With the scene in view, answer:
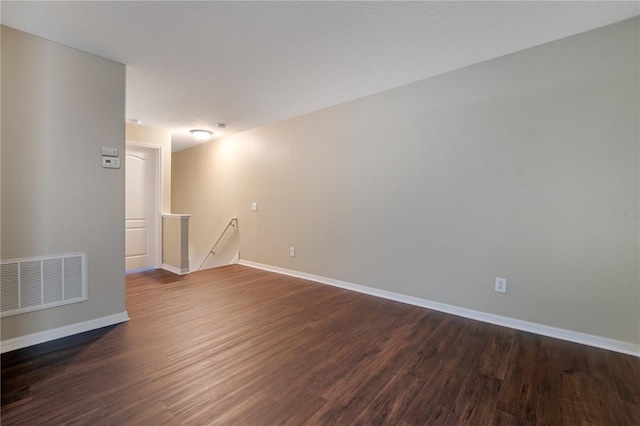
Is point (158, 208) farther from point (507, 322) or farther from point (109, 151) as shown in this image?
point (507, 322)

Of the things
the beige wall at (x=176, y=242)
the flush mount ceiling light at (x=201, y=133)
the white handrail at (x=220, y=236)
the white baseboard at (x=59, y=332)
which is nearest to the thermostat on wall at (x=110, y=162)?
the white baseboard at (x=59, y=332)

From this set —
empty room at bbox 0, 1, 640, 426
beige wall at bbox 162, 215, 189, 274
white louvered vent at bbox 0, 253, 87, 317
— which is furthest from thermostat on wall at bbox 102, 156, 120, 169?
beige wall at bbox 162, 215, 189, 274

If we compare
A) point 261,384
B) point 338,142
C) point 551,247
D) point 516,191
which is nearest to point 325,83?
point 338,142

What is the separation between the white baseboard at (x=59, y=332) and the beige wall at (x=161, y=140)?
7.73 feet

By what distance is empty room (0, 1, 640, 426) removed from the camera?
5.32 feet

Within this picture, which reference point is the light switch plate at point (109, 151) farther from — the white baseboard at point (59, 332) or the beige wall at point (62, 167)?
the white baseboard at point (59, 332)

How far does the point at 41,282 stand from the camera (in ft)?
7.02

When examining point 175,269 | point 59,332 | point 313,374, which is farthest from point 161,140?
point 313,374

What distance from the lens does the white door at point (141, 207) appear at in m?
4.32

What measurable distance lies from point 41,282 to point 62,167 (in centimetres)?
92

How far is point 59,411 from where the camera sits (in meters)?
1.41

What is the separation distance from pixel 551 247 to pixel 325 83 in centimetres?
261

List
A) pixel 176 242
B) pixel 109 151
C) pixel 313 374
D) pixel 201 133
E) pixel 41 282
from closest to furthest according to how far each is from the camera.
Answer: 1. pixel 313 374
2. pixel 41 282
3. pixel 109 151
4. pixel 176 242
5. pixel 201 133

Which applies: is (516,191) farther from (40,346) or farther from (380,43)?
(40,346)
